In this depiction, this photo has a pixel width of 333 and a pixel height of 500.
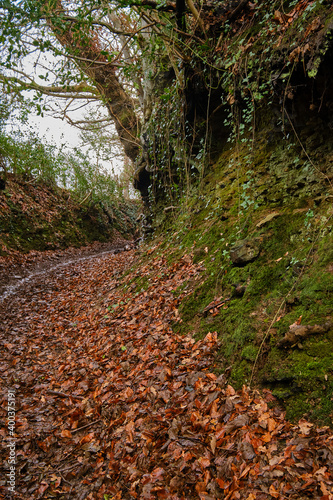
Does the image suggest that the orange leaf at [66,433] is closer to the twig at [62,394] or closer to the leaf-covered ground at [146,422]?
the leaf-covered ground at [146,422]

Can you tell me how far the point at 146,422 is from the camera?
3045 millimetres

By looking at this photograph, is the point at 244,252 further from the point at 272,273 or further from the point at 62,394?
the point at 62,394

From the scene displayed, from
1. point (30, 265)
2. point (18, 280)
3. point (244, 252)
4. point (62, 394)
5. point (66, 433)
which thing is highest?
point (30, 265)

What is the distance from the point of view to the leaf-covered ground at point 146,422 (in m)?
2.10

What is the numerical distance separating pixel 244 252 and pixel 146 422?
2483 millimetres

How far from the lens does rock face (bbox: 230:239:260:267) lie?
12.5ft

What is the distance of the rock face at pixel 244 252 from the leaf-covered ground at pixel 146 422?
0.92 m

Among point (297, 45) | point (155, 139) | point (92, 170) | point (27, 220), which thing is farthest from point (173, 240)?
point (92, 170)

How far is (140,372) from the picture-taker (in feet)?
12.6

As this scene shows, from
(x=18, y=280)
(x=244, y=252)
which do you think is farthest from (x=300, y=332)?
(x=18, y=280)

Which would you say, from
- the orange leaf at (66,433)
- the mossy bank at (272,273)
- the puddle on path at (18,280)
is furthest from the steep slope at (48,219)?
the mossy bank at (272,273)

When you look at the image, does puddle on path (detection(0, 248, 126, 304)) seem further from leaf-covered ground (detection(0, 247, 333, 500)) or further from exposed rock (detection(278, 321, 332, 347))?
exposed rock (detection(278, 321, 332, 347))

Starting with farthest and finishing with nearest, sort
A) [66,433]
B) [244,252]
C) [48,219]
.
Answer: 1. [48,219]
2. [244,252]
3. [66,433]

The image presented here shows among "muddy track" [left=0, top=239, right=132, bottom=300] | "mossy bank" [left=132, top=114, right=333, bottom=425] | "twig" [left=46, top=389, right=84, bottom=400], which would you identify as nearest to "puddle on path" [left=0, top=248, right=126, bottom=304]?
"muddy track" [left=0, top=239, right=132, bottom=300]
